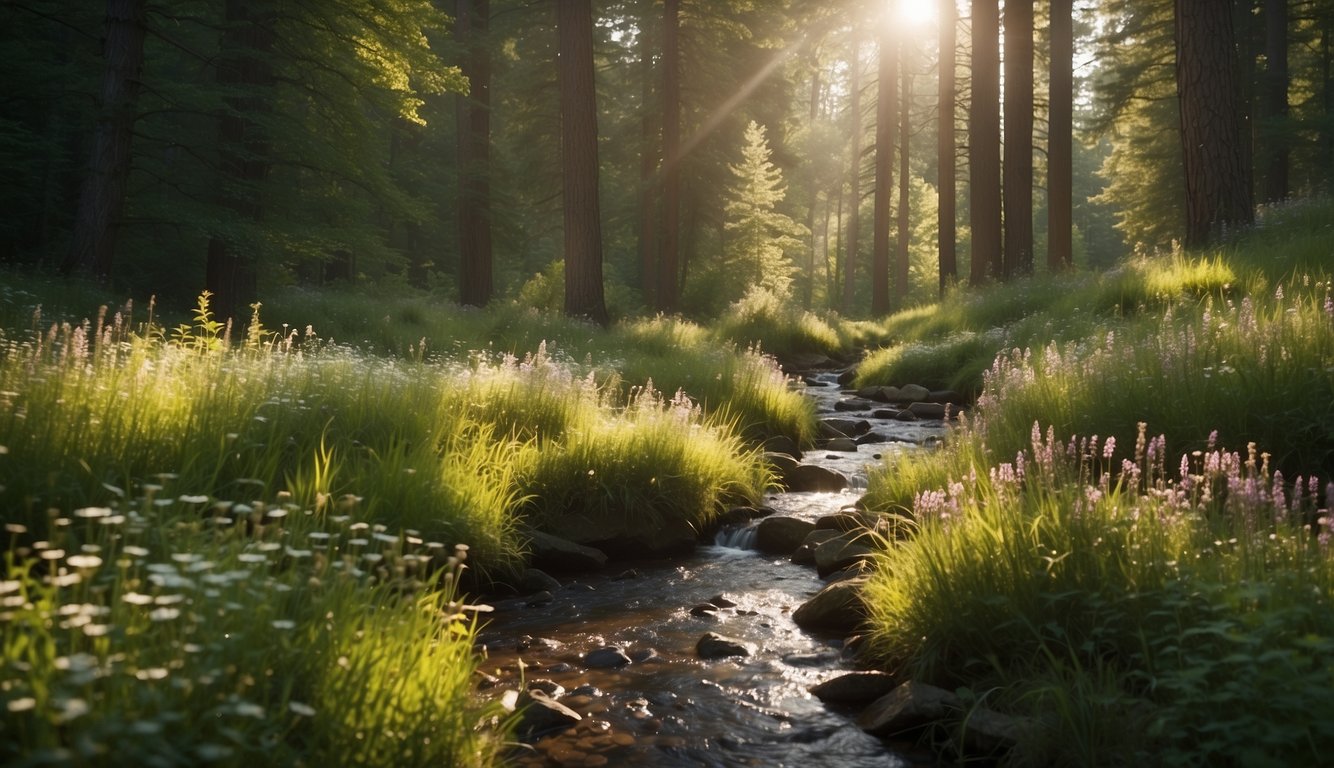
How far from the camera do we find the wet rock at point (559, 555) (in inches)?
247

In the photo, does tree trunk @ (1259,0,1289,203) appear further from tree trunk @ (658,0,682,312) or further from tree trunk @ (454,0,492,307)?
tree trunk @ (454,0,492,307)

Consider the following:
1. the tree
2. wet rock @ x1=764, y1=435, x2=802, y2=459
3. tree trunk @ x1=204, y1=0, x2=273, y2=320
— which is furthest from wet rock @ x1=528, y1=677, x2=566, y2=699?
the tree

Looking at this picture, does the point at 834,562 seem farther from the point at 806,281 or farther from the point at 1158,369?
the point at 806,281

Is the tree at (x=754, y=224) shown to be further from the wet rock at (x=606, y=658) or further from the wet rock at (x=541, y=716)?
the wet rock at (x=541, y=716)

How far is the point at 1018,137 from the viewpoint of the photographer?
1998 centimetres

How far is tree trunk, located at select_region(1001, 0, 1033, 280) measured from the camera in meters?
19.3

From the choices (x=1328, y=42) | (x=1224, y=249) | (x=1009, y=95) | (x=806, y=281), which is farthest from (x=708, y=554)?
(x=806, y=281)

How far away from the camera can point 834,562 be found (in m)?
6.11

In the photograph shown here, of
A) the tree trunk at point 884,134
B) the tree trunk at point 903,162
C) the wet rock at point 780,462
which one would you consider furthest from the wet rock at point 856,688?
the tree trunk at point 903,162

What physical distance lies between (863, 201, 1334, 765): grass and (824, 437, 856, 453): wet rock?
10.5 feet

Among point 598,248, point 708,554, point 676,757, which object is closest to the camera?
point 676,757

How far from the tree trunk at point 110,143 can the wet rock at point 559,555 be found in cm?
866

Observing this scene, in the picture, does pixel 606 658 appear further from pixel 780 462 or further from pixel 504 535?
pixel 780 462

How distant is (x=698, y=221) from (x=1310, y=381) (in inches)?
1007
